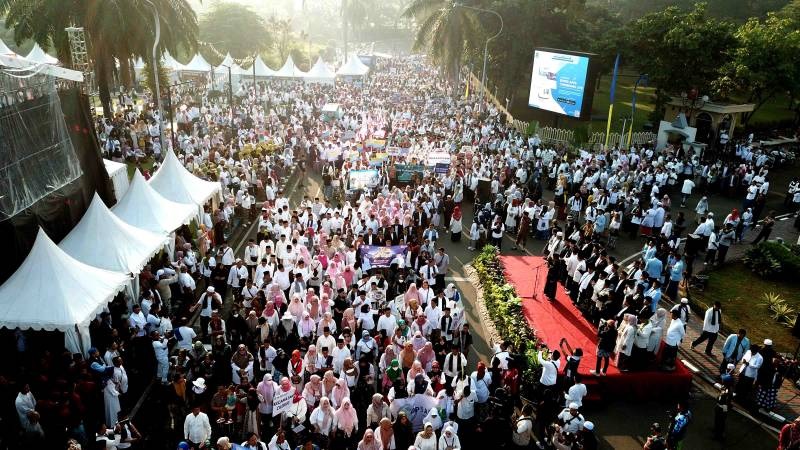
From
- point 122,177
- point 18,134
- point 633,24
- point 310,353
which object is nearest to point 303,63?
point 633,24

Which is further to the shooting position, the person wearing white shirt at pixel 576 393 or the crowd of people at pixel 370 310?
the person wearing white shirt at pixel 576 393

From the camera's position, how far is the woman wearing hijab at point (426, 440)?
7789 millimetres

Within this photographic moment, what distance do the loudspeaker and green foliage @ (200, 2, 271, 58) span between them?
139 feet

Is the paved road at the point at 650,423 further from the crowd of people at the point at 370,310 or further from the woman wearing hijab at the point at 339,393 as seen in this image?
the woman wearing hijab at the point at 339,393

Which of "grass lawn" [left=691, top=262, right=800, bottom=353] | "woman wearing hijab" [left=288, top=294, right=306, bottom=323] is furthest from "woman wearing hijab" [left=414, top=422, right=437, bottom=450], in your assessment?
"grass lawn" [left=691, top=262, right=800, bottom=353]

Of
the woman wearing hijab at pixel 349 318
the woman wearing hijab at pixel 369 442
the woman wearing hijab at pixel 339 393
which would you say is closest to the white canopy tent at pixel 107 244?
the woman wearing hijab at pixel 349 318

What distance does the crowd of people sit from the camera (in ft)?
28.3

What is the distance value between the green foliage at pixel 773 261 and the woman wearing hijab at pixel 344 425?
14.0 m

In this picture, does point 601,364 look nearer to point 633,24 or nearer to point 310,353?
point 310,353

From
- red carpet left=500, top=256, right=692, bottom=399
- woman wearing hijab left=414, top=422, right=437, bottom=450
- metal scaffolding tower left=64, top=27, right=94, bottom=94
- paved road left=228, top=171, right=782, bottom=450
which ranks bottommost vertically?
paved road left=228, top=171, right=782, bottom=450

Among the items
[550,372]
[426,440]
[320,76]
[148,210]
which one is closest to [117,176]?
[148,210]

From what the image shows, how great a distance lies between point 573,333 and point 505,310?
150 centimetres

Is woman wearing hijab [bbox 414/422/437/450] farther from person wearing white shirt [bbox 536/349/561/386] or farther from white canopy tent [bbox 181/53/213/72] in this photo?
white canopy tent [bbox 181/53/213/72]

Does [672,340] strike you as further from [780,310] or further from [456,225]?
[456,225]
